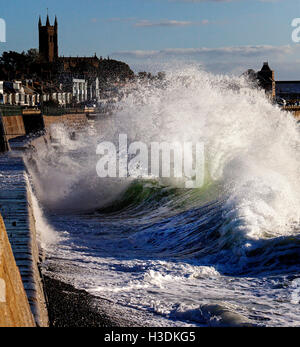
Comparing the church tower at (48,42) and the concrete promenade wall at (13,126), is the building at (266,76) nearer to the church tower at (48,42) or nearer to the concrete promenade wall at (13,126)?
the church tower at (48,42)

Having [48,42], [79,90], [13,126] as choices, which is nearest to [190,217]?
[13,126]

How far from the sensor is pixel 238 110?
61.3 ft

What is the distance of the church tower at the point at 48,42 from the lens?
597 feet

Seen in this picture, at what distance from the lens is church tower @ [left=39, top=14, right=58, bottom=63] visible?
→ 182 metres

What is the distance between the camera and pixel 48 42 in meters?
183

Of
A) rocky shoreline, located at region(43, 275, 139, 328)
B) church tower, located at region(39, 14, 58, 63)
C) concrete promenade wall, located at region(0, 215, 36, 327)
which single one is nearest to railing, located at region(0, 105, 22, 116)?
rocky shoreline, located at region(43, 275, 139, 328)

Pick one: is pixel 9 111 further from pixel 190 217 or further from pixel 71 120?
pixel 71 120

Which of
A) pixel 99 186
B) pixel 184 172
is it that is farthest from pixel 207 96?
pixel 99 186

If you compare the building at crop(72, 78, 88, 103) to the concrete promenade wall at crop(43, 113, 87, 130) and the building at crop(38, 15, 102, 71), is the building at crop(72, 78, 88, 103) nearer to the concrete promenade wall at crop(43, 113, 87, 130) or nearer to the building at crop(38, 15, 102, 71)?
the building at crop(38, 15, 102, 71)

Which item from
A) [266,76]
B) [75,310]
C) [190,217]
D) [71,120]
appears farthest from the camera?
[266,76]

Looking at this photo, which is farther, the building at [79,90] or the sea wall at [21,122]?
the building at [79,90]

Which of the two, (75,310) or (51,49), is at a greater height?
(51,49)

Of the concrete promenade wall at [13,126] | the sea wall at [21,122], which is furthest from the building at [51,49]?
the concrete promenade wall at [13,126]
